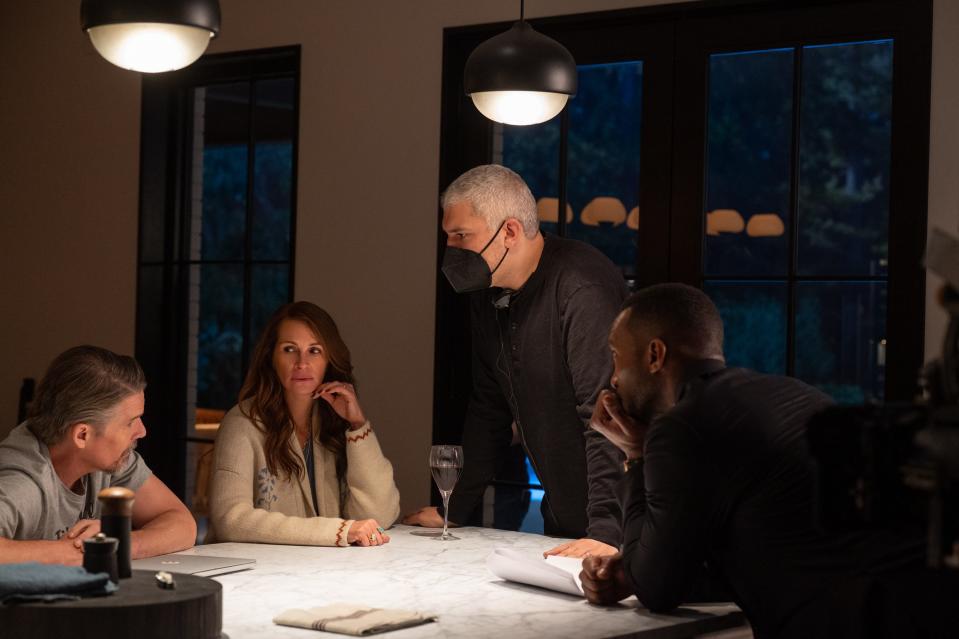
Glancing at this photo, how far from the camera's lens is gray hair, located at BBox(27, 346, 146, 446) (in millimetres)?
2740

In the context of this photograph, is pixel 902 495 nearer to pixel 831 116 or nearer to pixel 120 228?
pixel 831 116

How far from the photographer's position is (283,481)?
3.34 metres

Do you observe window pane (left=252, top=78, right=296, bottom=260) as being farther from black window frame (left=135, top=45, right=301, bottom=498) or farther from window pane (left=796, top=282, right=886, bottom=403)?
window pane (left=796, top=282, right=886, bottom=403)

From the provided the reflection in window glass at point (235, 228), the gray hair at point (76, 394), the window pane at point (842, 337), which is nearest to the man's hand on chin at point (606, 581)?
the gray hair at point (76, 394)

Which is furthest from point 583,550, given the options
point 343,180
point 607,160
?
point 343,180

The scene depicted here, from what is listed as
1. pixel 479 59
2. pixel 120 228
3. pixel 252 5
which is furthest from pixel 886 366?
pixel 120 228

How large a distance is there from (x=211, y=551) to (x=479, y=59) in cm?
136

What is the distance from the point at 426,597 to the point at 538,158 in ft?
7.45

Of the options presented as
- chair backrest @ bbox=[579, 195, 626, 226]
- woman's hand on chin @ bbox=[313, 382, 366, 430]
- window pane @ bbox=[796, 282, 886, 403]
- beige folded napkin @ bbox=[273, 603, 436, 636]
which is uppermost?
chair backrest @ bbox=[579, 195, 626, 226]

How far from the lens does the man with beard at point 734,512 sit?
83.6 inches

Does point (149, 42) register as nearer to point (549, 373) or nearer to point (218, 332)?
point (549, 373)

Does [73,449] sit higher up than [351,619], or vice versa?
[73,449]

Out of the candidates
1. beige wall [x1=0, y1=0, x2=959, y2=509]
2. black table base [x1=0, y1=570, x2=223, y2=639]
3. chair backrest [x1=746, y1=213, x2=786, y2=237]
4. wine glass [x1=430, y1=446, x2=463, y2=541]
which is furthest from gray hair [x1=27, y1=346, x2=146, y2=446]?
chair backrest [x1=746, y1=213, x2=786, y2=237]

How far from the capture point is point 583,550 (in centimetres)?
282
